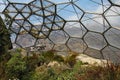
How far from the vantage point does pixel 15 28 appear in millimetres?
26188

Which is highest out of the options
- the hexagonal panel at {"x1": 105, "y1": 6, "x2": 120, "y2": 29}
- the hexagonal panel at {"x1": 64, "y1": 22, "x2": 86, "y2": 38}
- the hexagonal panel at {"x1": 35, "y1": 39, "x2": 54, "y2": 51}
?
the hexagonal panel at {"x1": 105, "y1": 6, "x2": 120, "y2": 29}

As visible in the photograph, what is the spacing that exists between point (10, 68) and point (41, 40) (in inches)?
545

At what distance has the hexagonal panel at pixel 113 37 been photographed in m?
19.7

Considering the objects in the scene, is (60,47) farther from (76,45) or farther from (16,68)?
(16,68)

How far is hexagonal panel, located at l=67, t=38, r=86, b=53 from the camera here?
23.5m

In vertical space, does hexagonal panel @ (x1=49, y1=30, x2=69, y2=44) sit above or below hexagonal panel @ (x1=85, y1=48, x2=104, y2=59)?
above

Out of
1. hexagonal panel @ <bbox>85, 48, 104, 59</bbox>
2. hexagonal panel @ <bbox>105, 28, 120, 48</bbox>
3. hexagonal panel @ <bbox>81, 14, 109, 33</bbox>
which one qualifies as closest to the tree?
hexagonal panel @ <bbox>81, 14, 109, 33</bbox>

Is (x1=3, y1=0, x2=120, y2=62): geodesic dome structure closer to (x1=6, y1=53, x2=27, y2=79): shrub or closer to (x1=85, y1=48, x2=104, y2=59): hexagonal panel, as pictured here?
(x1=85, y1=48, x2=104, y2=59): hexagonal panel

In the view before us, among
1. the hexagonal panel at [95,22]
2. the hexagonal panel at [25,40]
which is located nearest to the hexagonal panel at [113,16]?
the hexagonal panel at [95,22]

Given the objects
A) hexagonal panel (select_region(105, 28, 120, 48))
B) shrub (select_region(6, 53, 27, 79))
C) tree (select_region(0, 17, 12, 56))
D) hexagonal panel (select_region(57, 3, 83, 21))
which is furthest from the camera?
hexagonal panel (select_region(57, 3, 83, 21))

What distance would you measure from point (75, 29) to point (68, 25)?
0.59 meters

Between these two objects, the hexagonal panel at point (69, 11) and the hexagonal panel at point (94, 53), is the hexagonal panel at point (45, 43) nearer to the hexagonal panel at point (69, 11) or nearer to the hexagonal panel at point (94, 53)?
the hexagonal panel at point (94, 53)

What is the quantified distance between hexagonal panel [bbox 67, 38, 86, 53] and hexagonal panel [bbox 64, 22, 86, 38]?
54cm

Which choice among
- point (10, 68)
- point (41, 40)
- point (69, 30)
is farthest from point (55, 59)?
point (10, 68)
